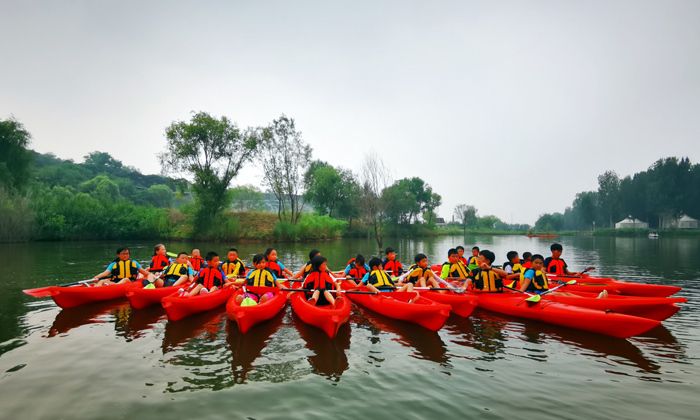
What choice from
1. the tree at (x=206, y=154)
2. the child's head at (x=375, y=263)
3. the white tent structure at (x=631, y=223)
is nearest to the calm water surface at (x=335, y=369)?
the child's head at (x=375, y=263)

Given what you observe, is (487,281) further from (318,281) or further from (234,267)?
(234,267)

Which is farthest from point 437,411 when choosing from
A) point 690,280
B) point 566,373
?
point 690,280

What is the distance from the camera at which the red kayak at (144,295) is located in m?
7.92

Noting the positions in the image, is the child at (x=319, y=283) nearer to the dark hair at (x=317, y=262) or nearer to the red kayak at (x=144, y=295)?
the dark hair at (x=317, y=262)

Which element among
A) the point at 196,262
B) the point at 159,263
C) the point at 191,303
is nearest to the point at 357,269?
the point at 191,303

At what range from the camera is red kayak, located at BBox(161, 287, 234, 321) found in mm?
6910

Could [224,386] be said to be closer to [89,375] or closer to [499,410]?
[89,375]

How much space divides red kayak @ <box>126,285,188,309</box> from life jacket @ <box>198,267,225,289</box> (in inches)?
35.0

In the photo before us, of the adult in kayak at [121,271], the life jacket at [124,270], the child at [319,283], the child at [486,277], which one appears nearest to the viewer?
the child at [319,283]

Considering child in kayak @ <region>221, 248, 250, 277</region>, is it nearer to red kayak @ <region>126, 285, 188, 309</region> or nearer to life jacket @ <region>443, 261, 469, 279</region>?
red kayak @ <region>126, 285, 188, 309</region>

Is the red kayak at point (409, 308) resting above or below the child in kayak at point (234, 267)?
below

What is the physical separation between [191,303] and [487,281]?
6818 millimetres

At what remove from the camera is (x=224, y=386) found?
4504mm

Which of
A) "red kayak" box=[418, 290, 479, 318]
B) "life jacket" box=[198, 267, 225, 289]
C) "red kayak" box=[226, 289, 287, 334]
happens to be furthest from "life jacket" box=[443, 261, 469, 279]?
"life jacket" box=[198, 267, 225, 289]
